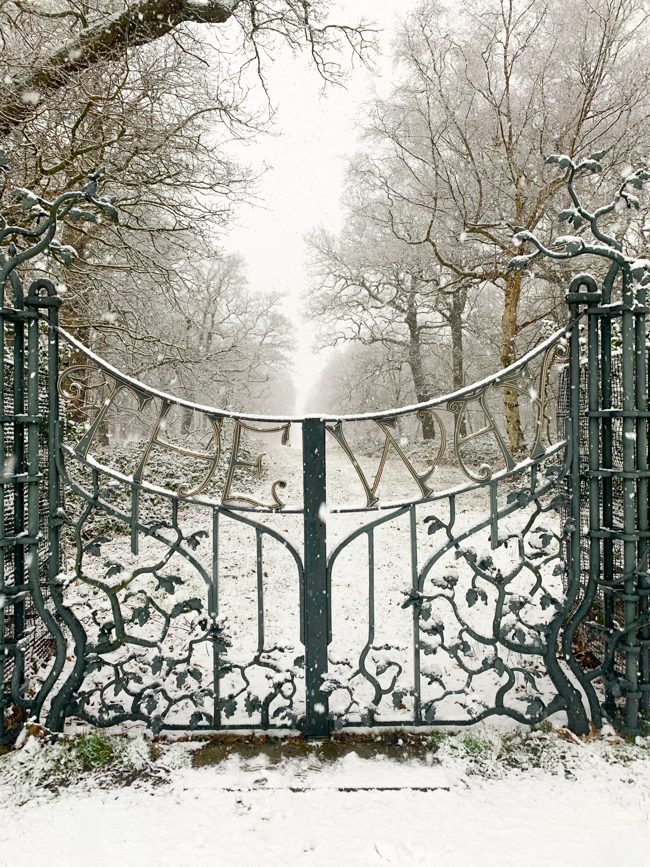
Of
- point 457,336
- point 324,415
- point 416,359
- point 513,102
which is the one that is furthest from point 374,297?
point 324,415

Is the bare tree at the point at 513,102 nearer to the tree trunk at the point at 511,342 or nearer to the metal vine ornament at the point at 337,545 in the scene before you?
the tree trunk at the point at 511,342

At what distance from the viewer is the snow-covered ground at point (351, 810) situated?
6.08 ft

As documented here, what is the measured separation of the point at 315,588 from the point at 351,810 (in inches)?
36.6

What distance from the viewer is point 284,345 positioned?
72.1 ft

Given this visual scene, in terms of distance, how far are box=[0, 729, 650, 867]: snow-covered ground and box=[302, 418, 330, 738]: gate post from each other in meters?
0.23

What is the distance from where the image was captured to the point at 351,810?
2057 millimetres

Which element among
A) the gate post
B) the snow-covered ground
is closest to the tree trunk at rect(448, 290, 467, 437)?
the gate post

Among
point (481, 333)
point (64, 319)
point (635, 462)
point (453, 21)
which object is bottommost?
point (635, 462)

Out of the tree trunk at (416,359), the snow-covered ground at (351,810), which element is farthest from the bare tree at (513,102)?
the snow-covered ground at (351,810)

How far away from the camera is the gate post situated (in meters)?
2.47

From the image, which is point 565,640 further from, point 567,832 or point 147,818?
point 147,818

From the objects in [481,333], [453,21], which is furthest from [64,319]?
[481,333]

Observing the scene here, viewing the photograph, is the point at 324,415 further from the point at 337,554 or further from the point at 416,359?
the point at 416,359

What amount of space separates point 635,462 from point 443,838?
6.43 ft
